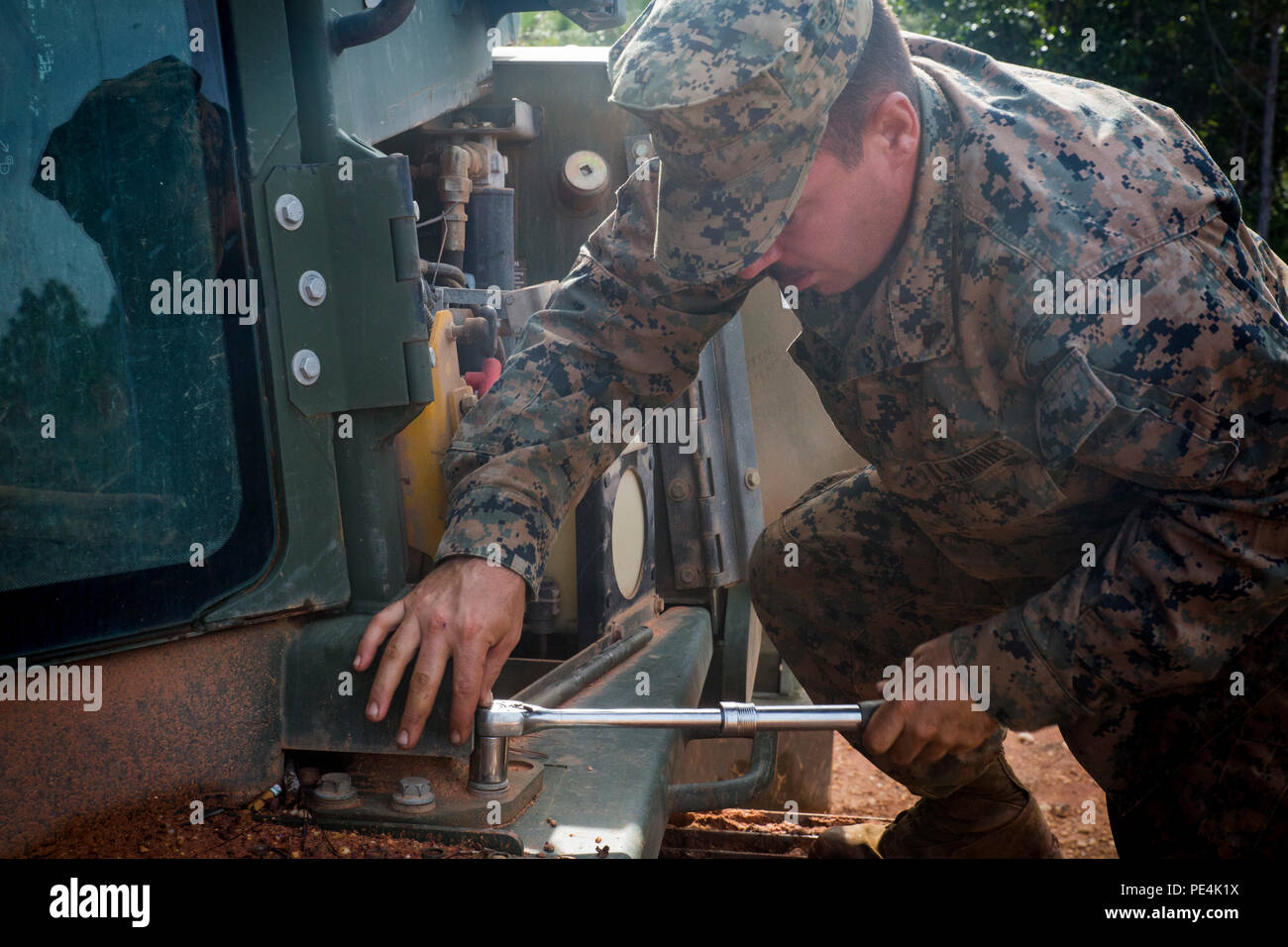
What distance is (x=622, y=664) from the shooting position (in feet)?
7.67

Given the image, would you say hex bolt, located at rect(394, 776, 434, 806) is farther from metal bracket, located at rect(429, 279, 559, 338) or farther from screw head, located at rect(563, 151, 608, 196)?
screw head, located at rect(563, 151, 608, 196)

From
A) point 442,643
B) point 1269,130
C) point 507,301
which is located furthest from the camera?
point 1269,130

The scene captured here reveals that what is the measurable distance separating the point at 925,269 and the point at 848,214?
153 millimetres

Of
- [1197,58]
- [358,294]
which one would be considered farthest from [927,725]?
[1197,58]

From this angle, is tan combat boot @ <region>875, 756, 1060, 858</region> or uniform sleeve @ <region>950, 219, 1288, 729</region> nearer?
uniform sleeve @ <region>950, 219, 1288, 729</region>

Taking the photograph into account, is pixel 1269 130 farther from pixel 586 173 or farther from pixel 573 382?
pixel 573 382

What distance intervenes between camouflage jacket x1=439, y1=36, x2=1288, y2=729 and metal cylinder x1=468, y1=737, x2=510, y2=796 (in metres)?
0.29

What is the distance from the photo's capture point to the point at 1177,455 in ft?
5.49

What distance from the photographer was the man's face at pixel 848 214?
6.00 feet

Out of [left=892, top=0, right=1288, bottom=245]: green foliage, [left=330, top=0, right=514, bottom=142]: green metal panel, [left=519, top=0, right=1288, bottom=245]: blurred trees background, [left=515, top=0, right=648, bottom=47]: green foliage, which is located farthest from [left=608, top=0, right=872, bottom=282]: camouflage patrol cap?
[left=515, top=0, right=648, bottom=47]: green foliage

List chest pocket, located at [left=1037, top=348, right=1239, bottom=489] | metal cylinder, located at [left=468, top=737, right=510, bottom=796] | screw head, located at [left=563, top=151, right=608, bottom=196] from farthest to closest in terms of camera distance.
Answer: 1. screw head, located at [left=563, top=151, right=608, bottom=196]
2. chest pocket, located at [left=1037, top=348, right=1239, bottom=489]
3. metal cylinder, located at [left=468, top=737, right=510, bottom=796]

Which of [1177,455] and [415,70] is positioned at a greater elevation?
[415,70]

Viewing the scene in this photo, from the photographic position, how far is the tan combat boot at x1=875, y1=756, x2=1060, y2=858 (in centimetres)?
259

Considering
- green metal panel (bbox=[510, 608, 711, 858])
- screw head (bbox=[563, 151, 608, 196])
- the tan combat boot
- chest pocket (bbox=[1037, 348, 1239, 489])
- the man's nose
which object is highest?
screw head (bbox=[563, 151, 608, 196])
